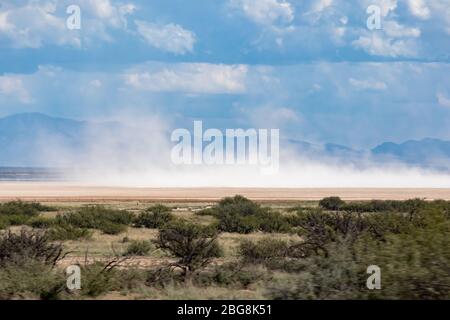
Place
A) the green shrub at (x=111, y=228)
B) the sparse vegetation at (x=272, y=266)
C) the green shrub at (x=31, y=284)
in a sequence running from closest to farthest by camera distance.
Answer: the sparse vegetation at (x=272, y=266) < the green shrub at (x=31, y=284) < the green shrub at (x=111, y=228)

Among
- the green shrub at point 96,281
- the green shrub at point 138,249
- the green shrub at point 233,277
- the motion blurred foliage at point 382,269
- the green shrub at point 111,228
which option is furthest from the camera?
the green shrub at point 111,228

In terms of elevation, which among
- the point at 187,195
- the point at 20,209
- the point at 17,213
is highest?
the point at 187,195

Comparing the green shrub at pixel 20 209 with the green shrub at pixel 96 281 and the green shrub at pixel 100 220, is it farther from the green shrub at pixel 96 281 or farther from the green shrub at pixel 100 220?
the green shrub at pixel 96 281

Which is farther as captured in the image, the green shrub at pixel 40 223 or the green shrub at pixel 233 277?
the green shrub at pixel 40 223

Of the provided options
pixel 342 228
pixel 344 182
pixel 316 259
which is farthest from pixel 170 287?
pixel 344 182

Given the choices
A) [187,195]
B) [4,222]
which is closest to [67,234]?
[4,222]

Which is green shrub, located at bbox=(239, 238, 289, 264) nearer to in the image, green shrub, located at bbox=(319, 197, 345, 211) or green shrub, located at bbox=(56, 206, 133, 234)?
green shrub, located at bbox=(56, 206, 133, 234)

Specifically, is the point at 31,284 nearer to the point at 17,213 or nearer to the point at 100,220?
the point at 100,220

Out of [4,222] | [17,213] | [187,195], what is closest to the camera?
[4,222]

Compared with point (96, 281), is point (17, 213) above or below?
above

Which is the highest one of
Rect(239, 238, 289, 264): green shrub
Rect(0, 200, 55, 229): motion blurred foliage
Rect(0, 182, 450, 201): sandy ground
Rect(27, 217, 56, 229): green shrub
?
Rect(0, 182, 450, 201): sandy ground

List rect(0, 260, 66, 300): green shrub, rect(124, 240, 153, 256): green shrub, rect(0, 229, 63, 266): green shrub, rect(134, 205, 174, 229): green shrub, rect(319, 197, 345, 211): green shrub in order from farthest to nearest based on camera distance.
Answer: rect(319, 197, 345, 211): green shrub → rect(134, 205, 174, 229): green shrub → rect(124, 240, 153, 256): green shrub → rect(0, 229, 63, 266): green shrub → rect(0, 260, 66, 300): green shrub

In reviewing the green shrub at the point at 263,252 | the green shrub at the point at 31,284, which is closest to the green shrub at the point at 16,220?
the green shrub at the point at 263,252

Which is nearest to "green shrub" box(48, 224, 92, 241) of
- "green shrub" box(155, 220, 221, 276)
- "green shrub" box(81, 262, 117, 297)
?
"green shrub" box(155, 220, 221, 276)
